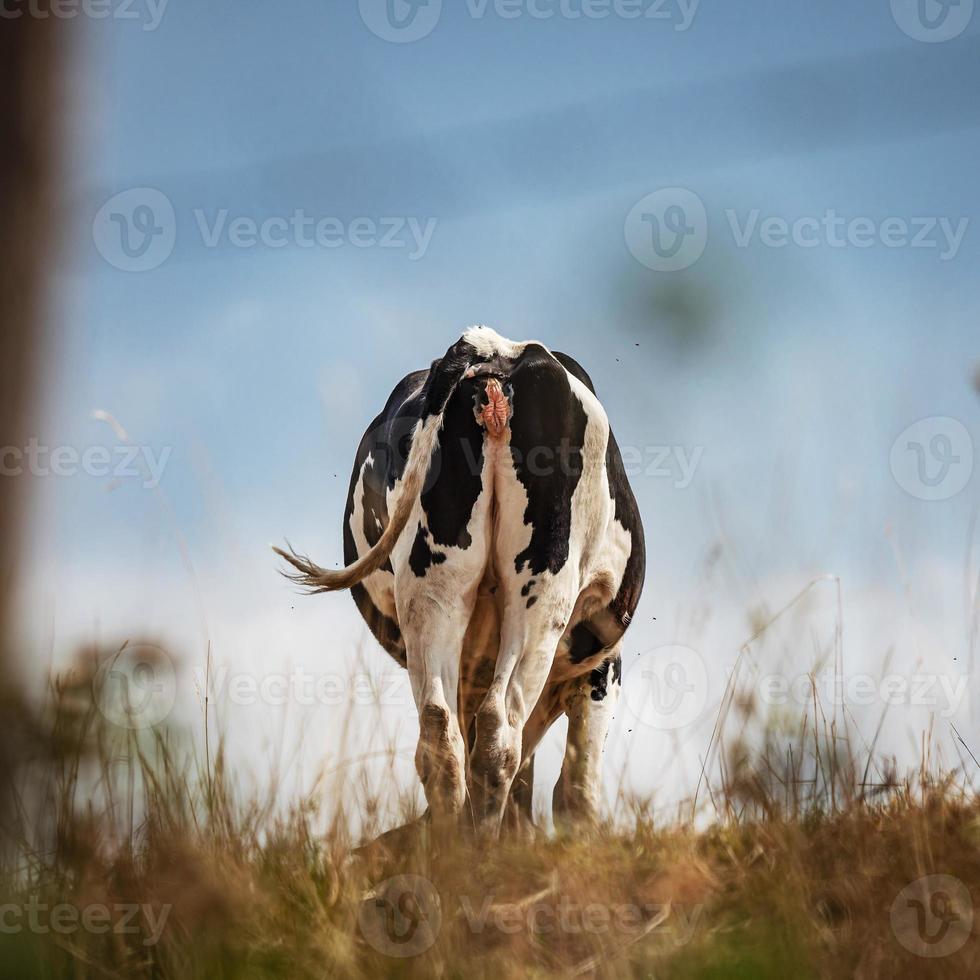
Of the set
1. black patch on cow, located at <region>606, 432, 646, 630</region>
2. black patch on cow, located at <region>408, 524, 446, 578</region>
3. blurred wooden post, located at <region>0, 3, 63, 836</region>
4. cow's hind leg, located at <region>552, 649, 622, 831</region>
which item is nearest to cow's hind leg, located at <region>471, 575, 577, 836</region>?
black patch on cow, located at <region>408, 524, 446, 578</region>

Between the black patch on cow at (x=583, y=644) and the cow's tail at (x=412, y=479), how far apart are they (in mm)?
1081

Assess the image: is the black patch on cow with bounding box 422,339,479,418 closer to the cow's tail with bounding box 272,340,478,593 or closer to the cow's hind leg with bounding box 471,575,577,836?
the cow's tail with bounding box 272,340,478,593

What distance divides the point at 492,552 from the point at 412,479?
49cm

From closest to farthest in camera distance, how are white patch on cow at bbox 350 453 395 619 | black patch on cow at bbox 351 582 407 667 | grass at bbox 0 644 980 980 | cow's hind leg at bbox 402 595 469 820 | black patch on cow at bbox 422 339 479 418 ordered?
grass at bbox 0 644 980 980
cow's hind leg at bbox 402 595 469 820
black patch on cow at bbox 422 339 479 418
white patch on cow at bbox 350 453 395 619
black patch on cow at bbox 351 582 407 667

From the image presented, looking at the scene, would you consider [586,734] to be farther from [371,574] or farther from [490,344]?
[490,344]

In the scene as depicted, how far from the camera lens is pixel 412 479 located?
18.0ft

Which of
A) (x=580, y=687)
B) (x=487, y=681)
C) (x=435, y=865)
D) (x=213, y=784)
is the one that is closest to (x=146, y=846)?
(x=213, y=784)

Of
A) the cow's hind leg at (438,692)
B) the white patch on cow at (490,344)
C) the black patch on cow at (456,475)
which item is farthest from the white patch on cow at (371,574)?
the white patch on cow at (490,344)

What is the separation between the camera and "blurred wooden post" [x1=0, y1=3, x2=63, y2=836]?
236 cm

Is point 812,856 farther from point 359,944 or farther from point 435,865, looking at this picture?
point 359,944

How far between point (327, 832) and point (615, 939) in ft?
3.16

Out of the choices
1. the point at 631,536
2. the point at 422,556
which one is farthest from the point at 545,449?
the point at 631,536

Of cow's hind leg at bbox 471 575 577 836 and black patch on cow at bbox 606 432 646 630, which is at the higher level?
black patch on cow at bbox 606 432 646 630

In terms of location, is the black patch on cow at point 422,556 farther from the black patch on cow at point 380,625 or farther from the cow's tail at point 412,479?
the black patch on cow at point 380,625
